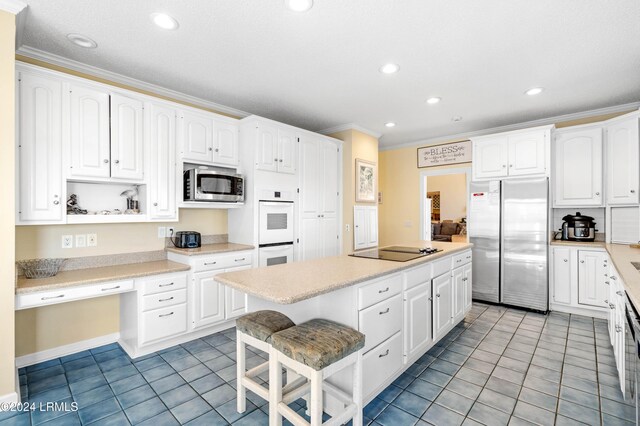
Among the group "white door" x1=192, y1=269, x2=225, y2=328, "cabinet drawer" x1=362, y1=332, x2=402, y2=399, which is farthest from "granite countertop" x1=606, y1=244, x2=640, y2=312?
"white door" x1=192, y1=269, x2=225, y2=328

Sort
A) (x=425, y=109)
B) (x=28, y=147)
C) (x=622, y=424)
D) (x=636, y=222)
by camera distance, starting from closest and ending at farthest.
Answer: (x=622, y=424) → (x=28, y=147) → (x=636, y=222) → (x=425, y=109)

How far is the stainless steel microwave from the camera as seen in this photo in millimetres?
3186

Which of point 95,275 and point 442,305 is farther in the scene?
point 442,305

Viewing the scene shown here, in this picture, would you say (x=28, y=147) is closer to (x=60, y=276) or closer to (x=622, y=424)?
(x=60, y=276)

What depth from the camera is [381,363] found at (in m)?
2.09

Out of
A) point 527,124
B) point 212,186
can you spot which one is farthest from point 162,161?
point 527,124

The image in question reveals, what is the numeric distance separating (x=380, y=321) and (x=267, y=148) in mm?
2424

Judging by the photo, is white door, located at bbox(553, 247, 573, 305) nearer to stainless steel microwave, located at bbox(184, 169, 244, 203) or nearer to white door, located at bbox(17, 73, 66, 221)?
stainless steel microwave, located at bbox(184, 169, 244, 203)

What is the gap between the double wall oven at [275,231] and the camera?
3.65 m

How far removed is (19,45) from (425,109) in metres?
3.97

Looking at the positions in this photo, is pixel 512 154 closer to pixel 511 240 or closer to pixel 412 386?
pixel 511 240


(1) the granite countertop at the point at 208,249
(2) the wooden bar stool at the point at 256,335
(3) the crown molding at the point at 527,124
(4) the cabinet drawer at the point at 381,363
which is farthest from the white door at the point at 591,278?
(1) the granite countertop at the point at 208,249

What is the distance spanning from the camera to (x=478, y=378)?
95.0 inches

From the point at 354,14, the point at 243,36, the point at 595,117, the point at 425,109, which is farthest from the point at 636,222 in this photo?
the point at 243,36
